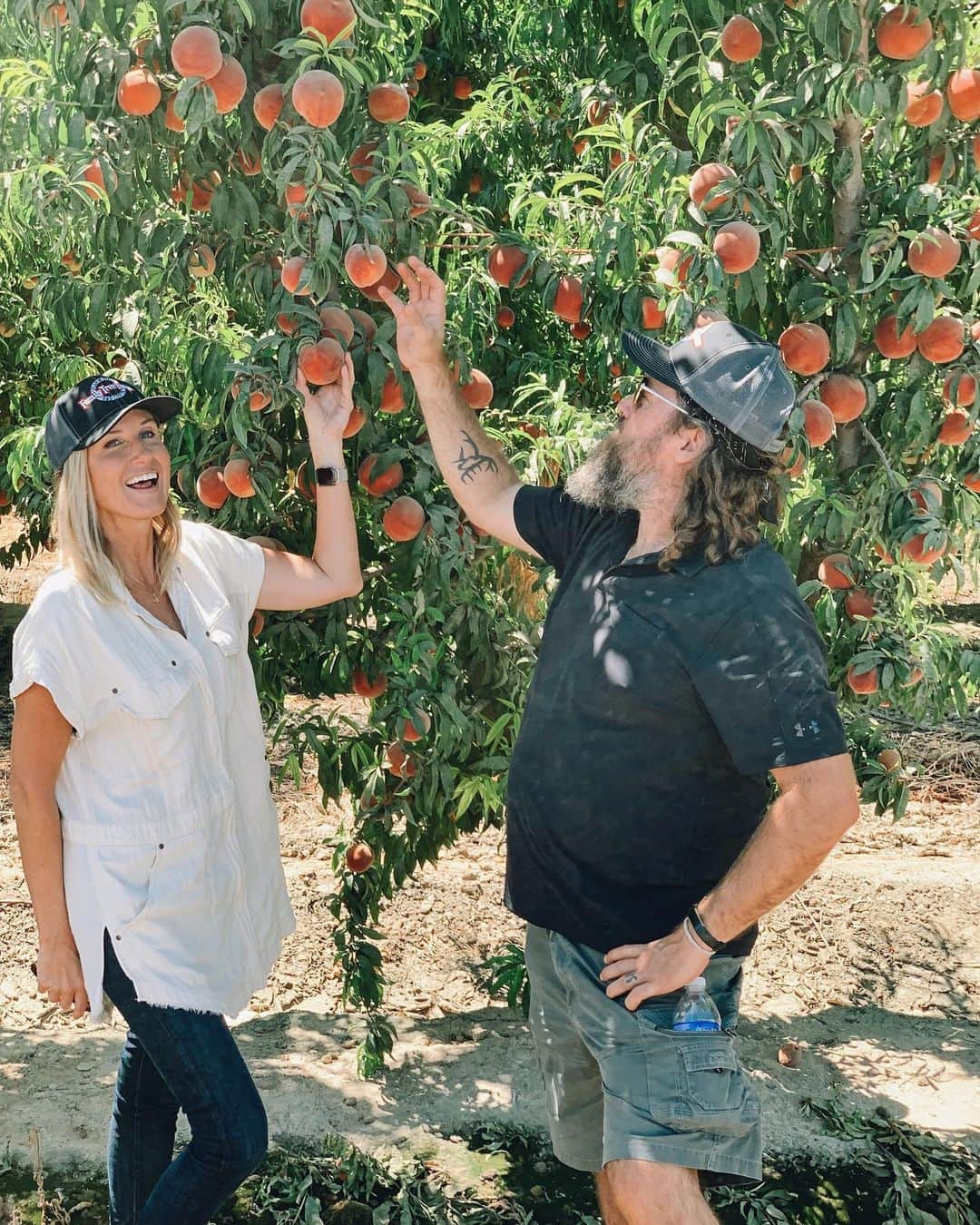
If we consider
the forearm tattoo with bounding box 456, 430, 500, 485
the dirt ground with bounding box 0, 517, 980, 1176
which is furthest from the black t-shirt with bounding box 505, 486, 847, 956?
the dirt ground with bounding box 0, 517, 980, 1176

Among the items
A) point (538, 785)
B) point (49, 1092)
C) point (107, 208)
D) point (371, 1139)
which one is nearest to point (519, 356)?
point (107, 208)

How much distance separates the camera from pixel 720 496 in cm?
203

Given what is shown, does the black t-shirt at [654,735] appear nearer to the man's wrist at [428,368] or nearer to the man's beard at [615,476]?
the man's beard at [615,476]

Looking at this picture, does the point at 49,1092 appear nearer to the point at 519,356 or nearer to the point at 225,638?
the point at 225,638

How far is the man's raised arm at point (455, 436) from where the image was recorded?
94.7 inches

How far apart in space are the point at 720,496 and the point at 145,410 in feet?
3.30

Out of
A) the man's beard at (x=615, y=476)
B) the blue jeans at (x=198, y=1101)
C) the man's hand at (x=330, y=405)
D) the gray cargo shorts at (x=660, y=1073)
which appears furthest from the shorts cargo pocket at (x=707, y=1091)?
the man's hand at (x=330, y=405)

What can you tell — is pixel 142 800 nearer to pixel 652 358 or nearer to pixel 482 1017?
pixel 652 358

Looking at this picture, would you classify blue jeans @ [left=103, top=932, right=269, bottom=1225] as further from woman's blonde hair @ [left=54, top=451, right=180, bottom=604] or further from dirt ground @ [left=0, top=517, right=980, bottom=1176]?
dirt ground @ [left=0, top=517, right=980, bottom=1176]

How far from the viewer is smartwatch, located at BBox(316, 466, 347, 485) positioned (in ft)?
7.84

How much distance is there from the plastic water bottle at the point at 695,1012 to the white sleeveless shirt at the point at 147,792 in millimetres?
742

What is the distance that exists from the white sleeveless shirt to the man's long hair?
831 millimetres

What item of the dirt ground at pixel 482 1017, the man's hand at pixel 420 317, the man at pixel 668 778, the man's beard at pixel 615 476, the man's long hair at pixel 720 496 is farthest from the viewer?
the dirt ground at pixel 482 1017

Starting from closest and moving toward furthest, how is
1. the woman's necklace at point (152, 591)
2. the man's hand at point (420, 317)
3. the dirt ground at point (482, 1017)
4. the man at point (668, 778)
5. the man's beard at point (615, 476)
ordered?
the man at point (668, 778)
the man's beard at point (615, 476)
the woman's necklace at point (152, 591)
the man's hand at point (420, 317)
the dirt ground at point (482, 1017)
